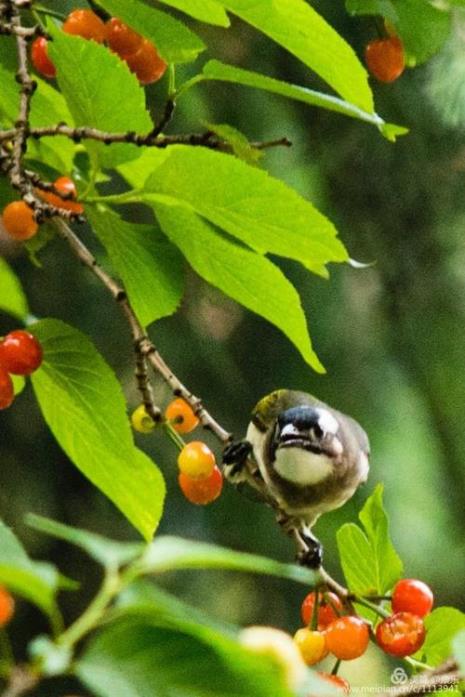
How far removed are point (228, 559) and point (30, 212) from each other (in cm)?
81

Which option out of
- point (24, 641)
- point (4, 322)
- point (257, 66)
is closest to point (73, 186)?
point (257, 66)

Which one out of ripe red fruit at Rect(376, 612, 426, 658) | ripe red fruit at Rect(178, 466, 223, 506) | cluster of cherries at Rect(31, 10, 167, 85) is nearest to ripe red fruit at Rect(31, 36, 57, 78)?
cluster of cherries at Rect(31, 10, 167, 85)

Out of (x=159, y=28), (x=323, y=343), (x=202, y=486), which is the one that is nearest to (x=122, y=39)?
(x=159, y=28)

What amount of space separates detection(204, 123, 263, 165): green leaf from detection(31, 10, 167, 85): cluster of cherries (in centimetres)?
11

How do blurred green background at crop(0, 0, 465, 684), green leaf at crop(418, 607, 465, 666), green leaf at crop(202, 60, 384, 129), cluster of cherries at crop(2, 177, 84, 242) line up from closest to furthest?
1. green leaf at crop(202, 60, 384, 129)
2. green leaf at crop(418, 607, 465, 666)
3. cluster of cherries at crop(2, 177, 84, 242)
4. blurred green background at crop(0, 0, 465, 684)

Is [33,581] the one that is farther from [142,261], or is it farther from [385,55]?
[385,55]

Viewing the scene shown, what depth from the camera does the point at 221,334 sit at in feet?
8.47

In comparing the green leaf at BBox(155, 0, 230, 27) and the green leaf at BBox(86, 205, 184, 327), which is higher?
the green leaf at BBox(155, 0, 230, 27)

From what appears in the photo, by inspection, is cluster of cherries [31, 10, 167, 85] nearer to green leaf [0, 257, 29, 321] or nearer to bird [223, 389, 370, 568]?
green leaf [0, 257, 29, 321]

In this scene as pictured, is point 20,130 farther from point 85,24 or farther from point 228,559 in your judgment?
point 228,559

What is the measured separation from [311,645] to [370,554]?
136 mm

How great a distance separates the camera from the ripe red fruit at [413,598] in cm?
119

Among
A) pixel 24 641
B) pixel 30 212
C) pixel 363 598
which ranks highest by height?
pixel 30 212

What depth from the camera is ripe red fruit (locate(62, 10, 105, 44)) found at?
1.24 m
